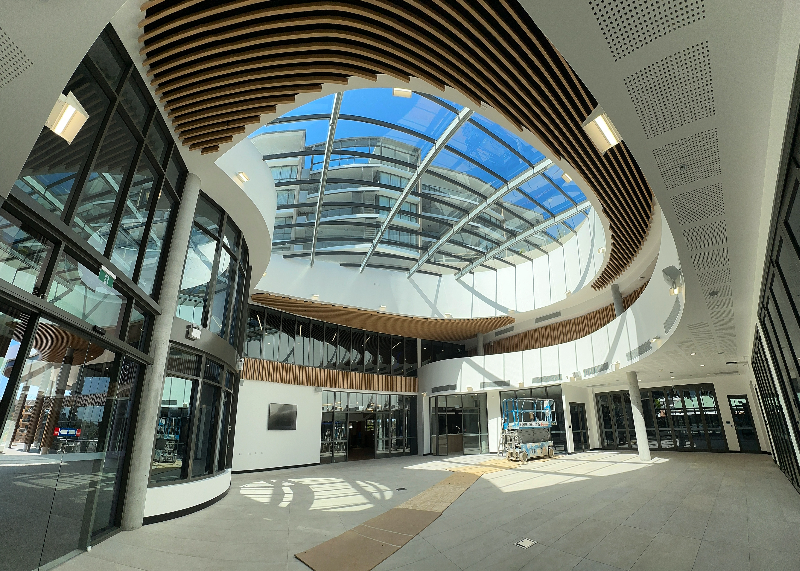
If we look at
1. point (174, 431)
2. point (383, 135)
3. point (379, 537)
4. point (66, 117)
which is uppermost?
point (383, 135)

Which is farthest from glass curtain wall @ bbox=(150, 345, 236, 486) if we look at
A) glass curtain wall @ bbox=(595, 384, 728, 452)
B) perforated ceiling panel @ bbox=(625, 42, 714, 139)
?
glass curtain wall @ bbox=(595, 384, 728, 452)

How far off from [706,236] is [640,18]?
3.46 metres

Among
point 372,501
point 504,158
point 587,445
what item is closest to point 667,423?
point 587,445

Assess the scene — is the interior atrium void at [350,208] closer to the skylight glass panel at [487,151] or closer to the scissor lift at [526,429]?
the skylight glass panel at [487,151]

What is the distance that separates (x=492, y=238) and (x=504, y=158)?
5051 millimetres

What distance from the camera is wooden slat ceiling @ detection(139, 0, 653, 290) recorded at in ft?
13.6

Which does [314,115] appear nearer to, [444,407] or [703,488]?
[703,488]

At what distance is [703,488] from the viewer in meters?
8.79

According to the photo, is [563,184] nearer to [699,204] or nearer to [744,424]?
[699,204]

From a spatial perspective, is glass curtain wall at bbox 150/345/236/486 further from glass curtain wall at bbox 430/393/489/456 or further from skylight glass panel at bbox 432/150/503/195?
glass curtain wall at bbox 430/393/489/456

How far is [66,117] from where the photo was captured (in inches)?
137

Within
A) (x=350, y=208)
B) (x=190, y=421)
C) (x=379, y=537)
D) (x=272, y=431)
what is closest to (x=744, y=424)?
(x=350, y=208)

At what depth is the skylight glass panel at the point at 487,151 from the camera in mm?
10867

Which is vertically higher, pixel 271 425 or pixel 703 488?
pixel 271 425
